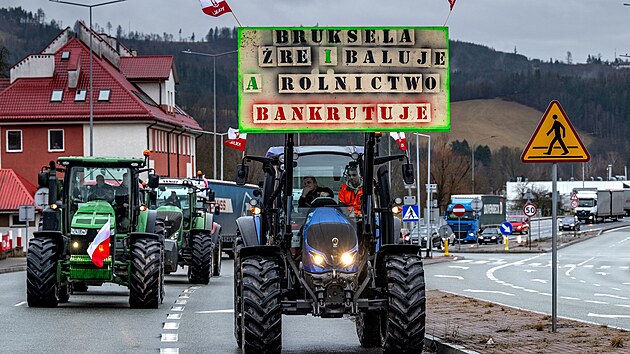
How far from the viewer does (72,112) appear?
250ft

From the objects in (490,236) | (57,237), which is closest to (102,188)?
(57,237)

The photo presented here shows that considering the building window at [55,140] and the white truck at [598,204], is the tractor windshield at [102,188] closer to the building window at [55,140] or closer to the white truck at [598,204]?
the building window at [55,140]

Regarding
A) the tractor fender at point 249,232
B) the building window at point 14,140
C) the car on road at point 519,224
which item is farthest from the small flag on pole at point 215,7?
the car on road at point 519,224

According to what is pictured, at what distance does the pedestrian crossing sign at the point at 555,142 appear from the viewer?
15414mm

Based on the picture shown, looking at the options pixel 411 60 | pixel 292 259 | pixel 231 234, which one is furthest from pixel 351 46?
pixel 231 234

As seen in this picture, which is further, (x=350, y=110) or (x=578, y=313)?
(x=578, y=313)

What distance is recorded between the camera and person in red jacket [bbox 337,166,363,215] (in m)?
14.2

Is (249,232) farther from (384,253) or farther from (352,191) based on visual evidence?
(384,253)

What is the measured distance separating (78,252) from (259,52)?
8846 mm

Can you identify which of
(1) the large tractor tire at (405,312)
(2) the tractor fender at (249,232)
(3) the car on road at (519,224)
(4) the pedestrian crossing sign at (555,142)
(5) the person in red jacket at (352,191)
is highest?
(4) the pedestrian crossing sign at (555,142)

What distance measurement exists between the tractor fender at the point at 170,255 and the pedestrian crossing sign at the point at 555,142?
578 inches

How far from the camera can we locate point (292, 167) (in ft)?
46.8

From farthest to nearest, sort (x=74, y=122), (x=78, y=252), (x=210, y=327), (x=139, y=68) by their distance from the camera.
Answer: (x=139, y=68) → (x=74, y=122) → (x=78, y=252) → (x=210, y=327)

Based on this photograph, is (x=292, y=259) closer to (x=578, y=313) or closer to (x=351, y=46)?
(x=351, y=46)
